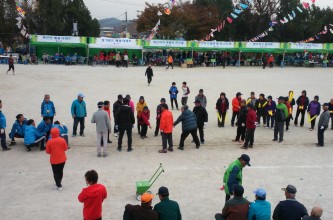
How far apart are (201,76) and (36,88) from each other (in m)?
12.3

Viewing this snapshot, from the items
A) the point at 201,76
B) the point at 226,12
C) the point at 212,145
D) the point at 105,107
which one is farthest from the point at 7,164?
the point at 226,12

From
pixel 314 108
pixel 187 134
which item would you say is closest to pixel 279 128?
pixel 314 108

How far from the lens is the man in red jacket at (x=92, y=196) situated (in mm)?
5305

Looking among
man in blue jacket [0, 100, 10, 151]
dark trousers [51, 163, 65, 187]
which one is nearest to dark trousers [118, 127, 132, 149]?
dark trousers [51, 163, 65, 187]

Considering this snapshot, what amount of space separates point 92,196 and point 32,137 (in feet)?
17.7

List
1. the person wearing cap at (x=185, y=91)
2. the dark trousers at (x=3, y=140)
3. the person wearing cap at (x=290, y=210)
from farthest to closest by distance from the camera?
the person wearing cap at (x=185, y=91) < the dark trousers at (x=3, y=140) < the person wearing cap at (x=290, y=210)

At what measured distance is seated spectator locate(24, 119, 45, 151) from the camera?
391 inches

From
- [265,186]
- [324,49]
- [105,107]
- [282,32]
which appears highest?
[282,32]

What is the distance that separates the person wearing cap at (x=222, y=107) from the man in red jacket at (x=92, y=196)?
8401mm

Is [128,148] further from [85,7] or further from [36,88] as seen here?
[85,7]

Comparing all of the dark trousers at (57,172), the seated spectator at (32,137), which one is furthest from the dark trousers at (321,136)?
the seated spectator at (32,137)

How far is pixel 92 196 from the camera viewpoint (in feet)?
17.4

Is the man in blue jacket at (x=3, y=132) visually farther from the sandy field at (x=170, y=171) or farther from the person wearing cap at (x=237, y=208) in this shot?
the person wearing cap at (x=237, y=208)

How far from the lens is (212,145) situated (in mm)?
11312
